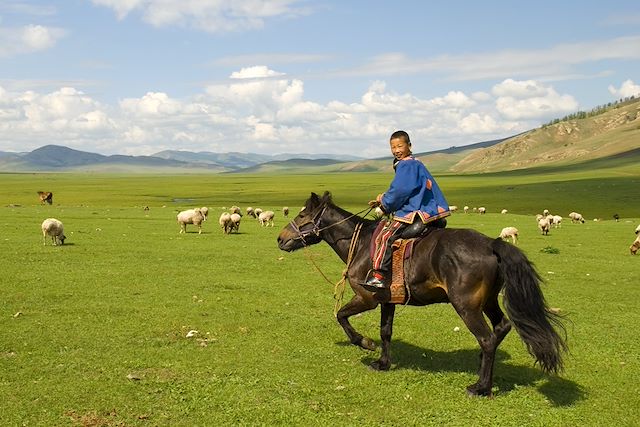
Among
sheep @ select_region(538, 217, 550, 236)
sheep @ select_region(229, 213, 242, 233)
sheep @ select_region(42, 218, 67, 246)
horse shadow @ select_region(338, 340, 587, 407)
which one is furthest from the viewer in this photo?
sheep @ select_region(538, 217, 550, 236)

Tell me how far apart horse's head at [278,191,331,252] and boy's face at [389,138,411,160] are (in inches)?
70.1

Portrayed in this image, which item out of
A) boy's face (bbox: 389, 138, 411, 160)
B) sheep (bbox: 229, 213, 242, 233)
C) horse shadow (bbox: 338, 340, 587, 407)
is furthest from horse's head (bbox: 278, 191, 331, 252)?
sheep (bbox: 229, 213, 242, 233)

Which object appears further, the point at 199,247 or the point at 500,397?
the point at 199,247

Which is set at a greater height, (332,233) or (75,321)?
(332,233)

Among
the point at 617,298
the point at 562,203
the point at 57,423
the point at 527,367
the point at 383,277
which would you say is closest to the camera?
the point at 57,423

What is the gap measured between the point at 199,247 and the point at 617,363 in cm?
2186

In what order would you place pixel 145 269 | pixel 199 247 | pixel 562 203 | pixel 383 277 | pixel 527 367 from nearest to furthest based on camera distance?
pixel 383 277 < pixel 527 367 < pixel 145 269 < pixel 199 247 < pixel 562 203

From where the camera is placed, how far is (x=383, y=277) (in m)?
10.1

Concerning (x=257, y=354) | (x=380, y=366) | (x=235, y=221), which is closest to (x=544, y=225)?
(x=235, y=221)

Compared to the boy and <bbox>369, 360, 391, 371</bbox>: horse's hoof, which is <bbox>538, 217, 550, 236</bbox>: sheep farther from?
<bbox>369, 360, 391, 371</bbox>: horse's hoof

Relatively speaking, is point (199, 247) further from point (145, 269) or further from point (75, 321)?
point (75, 321)

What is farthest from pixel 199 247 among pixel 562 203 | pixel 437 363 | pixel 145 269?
pixel 562 203

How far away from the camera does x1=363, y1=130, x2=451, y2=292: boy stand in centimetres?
1009

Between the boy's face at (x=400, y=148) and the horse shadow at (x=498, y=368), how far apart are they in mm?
4112
